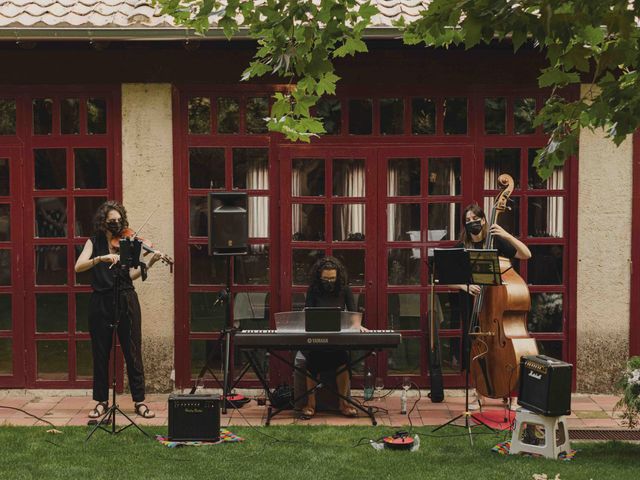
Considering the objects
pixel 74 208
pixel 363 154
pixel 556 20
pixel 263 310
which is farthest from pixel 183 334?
pixel 556 20

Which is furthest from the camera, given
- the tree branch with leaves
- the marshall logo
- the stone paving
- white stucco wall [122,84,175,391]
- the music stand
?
white stucco wall [122,84,175,391]

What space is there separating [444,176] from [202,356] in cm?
283

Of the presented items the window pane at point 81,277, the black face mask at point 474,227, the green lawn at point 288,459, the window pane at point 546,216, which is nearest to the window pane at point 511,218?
the window pane at point 546,216

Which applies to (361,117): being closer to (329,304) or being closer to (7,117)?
(329,304)

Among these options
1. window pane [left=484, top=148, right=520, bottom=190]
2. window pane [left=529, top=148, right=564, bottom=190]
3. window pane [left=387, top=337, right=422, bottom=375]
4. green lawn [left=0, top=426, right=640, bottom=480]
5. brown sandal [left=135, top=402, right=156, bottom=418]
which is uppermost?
window pane [left=484, top=148, right=520, bottom=190]

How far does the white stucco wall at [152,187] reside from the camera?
9195 mm

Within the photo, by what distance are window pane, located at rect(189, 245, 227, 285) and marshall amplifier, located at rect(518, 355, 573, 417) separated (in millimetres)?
3241

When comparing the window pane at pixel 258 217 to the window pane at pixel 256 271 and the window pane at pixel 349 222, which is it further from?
the window pane at pixel 349 222

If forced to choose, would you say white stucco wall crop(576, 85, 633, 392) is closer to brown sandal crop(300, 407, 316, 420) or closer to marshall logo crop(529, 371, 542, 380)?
marshall logo crop(529, 371, 542, 380)

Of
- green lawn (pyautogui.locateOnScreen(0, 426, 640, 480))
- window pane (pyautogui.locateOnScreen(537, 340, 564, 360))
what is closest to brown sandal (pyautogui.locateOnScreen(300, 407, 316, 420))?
green lawn (pyautogui.locateOnScreen(0, 426, 640, 480))

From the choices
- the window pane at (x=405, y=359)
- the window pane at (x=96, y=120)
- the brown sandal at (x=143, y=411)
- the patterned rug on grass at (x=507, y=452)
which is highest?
the window pane at (x=96, y=120)

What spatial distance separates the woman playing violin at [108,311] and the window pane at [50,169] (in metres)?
1.13

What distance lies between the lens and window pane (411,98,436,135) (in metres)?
9.32

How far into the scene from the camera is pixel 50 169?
9.28m
